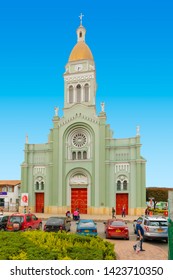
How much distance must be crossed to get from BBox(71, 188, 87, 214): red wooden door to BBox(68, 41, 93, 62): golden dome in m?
20.7

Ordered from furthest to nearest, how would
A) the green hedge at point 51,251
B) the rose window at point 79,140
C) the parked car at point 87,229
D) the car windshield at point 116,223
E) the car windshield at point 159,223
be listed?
the rose window at point 79,140 → the car windshield at point 116,223 → the car windshield at point 159,223 → the parked car at point 87,229 → the green hedge at point 51,251

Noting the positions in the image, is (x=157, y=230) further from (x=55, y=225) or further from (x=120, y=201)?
(x=120, y=201)

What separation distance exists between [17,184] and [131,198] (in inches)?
998

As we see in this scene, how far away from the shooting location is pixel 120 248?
1859 centimetres

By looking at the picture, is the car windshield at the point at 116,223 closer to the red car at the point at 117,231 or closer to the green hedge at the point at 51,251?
the red car at the point at 117,231

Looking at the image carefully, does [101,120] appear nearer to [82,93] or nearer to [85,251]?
[82,93]

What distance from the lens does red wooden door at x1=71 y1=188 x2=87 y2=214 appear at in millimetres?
49375

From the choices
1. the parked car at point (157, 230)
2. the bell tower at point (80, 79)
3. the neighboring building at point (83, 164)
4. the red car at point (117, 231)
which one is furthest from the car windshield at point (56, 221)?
the bell tower at point (80, 79)

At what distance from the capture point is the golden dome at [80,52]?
55.0 m

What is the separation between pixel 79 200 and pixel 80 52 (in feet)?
76.5

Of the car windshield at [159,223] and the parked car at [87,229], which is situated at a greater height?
the car windshield at [159,223]

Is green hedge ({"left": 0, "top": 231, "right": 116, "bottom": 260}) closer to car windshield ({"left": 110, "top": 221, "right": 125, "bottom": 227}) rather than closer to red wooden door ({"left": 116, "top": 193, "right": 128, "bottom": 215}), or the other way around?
→ car windshield ({"left": 110, "top": 221, "right": 125, "bottom": 227})
